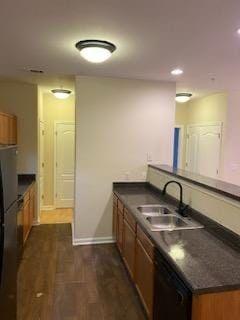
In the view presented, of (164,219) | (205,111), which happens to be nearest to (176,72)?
(164,219)

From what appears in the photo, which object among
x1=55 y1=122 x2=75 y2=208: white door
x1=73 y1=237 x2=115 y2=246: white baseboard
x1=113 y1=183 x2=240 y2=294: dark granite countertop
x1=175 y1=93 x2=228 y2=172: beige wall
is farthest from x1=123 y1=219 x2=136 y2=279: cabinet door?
x1=55 y1=122 x2=75 y2=208: white door

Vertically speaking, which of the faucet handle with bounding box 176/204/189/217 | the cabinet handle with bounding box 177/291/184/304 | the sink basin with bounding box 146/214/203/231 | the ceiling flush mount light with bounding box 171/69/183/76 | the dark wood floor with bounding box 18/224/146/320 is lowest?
the dark wood floor with bounding box 18/224/146/320

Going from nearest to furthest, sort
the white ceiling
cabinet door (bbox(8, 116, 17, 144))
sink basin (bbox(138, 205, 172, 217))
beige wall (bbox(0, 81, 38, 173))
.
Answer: the white ceiling, sink basin (bbox(138, 205, 172, 217)), cabinet door (bbox(8, 116, 17, 144)), beige wall (bbox(0, 81, 38, 173))

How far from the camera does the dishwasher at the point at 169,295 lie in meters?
1.60

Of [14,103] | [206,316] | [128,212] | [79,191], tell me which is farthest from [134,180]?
[206,316]

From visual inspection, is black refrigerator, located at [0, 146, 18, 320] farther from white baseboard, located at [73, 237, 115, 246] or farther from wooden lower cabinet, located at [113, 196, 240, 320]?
white baseboard, located at [73, 237, 115, 246]

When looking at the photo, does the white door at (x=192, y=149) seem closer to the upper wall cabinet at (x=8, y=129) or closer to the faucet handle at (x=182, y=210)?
the faucet handle at (x=182, y=210)

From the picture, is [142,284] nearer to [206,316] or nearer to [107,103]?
[206,316]

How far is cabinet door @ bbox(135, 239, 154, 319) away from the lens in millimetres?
2276

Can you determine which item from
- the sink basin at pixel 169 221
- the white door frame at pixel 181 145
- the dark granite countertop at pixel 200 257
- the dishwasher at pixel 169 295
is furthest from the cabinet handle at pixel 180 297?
the white door frame at pixel 181 145

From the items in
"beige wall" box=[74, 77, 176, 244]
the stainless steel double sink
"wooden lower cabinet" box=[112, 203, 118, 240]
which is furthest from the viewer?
"beige wall" box=[74, 77, 176, 244]

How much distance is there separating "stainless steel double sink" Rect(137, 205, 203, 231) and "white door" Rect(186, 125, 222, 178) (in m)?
2.92

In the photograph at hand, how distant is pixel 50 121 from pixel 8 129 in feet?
6.52

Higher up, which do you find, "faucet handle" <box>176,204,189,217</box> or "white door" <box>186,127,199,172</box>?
"white door" <box>186,127,199,172</box>
